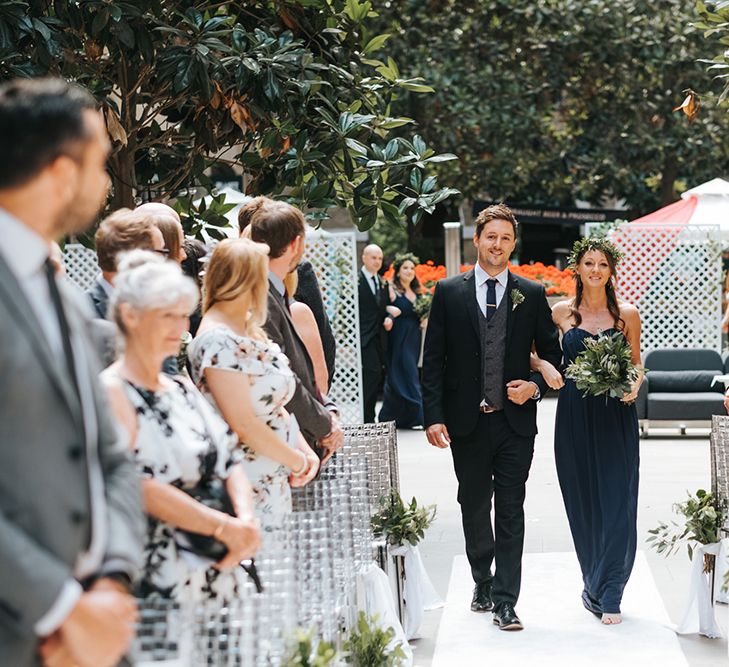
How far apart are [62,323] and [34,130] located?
15.3 inches

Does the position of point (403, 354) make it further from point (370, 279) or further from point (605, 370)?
point (605, 370)

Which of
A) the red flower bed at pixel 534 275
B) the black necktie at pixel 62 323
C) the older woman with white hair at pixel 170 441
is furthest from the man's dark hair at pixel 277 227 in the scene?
the red flower bed at pixel 534 275

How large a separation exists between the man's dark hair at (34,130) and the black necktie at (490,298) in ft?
15.2

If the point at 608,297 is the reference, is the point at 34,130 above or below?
above

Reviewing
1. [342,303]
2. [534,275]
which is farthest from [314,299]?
[534,275]

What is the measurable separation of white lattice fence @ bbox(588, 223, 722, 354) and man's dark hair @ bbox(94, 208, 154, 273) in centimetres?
1343

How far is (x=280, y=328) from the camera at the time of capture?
5.42 m

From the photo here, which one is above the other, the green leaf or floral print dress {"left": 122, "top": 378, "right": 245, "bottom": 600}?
the green leaf

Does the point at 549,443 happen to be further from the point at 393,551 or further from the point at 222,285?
the point at 222,285

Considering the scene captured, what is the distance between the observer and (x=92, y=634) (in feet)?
8.46

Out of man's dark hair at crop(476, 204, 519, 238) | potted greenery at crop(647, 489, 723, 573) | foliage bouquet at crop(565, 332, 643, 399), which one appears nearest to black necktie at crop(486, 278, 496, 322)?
man's dark hair at crop(476, 204, 519, 238)

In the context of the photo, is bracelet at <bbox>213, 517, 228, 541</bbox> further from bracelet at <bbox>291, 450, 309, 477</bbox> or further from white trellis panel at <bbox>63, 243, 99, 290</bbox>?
white trellis panel at <bbox>63, 243, 99, 290</bbox>

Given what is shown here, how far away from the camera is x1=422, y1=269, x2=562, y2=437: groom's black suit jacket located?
7047 millimetres

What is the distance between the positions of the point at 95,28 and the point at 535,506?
603 cm
